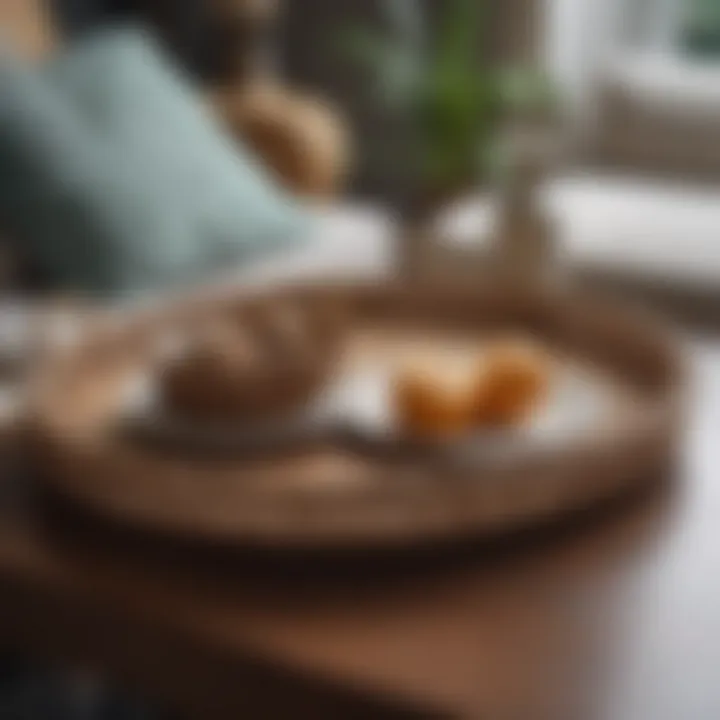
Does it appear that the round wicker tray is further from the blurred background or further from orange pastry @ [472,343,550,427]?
the blurred background

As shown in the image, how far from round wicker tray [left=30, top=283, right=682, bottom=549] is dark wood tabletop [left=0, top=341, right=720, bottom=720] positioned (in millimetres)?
23

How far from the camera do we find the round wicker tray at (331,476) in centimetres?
102

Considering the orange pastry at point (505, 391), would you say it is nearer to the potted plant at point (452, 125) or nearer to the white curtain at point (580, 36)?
the potted plant at point (452, 125)

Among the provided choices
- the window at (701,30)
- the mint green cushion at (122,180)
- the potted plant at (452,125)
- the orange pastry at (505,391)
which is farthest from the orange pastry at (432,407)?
the window at (701,30)

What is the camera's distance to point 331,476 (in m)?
1.10

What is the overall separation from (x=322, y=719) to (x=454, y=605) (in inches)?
4.9

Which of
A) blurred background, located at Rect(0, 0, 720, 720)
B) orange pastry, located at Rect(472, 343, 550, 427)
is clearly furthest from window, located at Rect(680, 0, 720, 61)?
orange pastry, located at Rect(472, 343, 550, 427)

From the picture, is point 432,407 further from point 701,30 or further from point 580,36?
point 701,30

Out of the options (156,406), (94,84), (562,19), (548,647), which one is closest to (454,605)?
(548,647)

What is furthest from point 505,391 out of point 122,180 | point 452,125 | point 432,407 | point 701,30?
point 701,30

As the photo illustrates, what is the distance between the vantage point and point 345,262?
83.7 inches

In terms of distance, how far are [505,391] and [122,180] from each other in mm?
1080

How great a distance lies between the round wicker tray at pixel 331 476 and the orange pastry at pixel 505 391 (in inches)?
2.5

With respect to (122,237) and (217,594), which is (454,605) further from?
(122,237)
